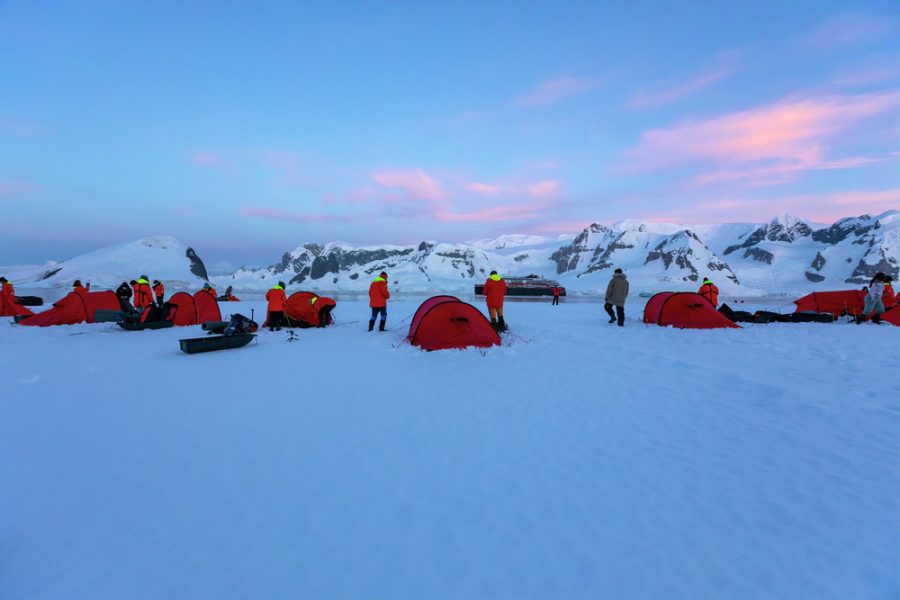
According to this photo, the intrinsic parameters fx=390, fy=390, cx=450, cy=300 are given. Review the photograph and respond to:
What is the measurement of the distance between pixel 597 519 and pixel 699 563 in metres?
0.70

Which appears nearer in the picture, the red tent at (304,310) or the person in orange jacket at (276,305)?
the person in orange jacket at (276,305)

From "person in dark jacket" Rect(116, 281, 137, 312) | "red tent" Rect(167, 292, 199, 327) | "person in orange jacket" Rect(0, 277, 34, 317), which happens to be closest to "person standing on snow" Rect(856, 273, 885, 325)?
"red tent" Rect(167, 292, 199, 327)

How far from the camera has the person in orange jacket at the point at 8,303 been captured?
16.5 meters

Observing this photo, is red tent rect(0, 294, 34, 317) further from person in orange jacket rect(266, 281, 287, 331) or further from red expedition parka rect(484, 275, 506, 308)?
red expedition parka rect(484, 275, 506, 308)

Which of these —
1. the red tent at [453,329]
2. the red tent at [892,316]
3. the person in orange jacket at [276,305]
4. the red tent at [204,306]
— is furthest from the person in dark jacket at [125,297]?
the red tent at [892,316]

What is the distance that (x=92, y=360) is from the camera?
8.80m

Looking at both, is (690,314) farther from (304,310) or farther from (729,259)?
(729,259)

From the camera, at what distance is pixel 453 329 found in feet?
32.2

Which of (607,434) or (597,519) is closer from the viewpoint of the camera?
(597,519)

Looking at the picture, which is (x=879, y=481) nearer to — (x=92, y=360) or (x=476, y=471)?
(x=476, y=471)

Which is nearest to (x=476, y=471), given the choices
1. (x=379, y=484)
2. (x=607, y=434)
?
(x=379, y=484)

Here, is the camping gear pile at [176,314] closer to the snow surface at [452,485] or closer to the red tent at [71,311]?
the red tent at [71,311]

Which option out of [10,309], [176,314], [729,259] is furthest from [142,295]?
[729,259]

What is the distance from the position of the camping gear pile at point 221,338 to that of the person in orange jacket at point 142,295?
5.77 metres
